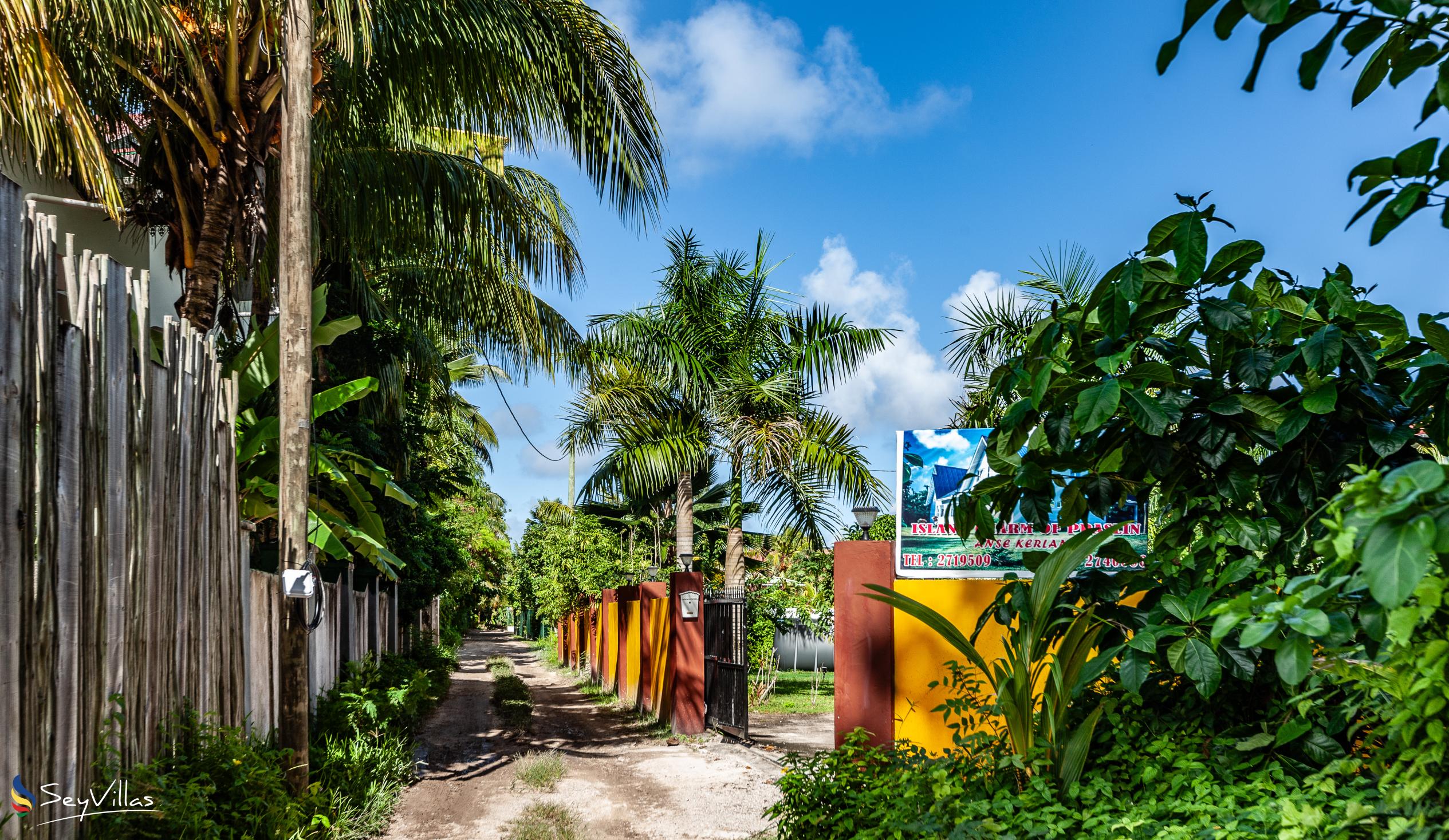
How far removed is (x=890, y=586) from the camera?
284 inches

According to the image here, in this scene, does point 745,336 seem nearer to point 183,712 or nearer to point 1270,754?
point 183,712

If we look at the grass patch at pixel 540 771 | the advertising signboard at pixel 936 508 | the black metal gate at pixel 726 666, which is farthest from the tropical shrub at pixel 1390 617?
the black metal gate at pixel 726 666

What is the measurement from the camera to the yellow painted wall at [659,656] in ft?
44.4

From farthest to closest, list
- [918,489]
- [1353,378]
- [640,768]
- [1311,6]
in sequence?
[640,768], [918,489], [1353,378], [1311,6]

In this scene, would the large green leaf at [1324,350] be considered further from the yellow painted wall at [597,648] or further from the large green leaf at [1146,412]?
the yellow painted wall at [597,648]

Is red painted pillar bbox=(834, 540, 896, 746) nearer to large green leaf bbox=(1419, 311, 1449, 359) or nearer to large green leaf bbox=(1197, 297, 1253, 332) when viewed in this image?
large green leaf bbox=(1197, 297, 1253, 332)

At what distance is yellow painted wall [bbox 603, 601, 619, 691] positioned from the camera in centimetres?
1927

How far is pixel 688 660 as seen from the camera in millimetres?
12594

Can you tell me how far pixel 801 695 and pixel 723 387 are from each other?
7477 mm

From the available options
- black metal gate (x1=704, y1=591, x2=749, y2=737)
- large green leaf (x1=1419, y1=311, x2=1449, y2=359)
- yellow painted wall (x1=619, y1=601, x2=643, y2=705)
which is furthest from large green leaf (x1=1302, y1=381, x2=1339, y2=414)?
yellow painted wall (x1=619, y1=601, x2=643, y2=705)

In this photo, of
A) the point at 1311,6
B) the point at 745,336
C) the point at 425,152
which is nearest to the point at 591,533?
the point at 745,336

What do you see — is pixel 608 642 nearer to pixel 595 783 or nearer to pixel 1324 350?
pixel 595 783

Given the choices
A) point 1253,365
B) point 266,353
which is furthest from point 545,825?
point 1253,365

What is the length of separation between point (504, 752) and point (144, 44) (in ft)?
25.6
